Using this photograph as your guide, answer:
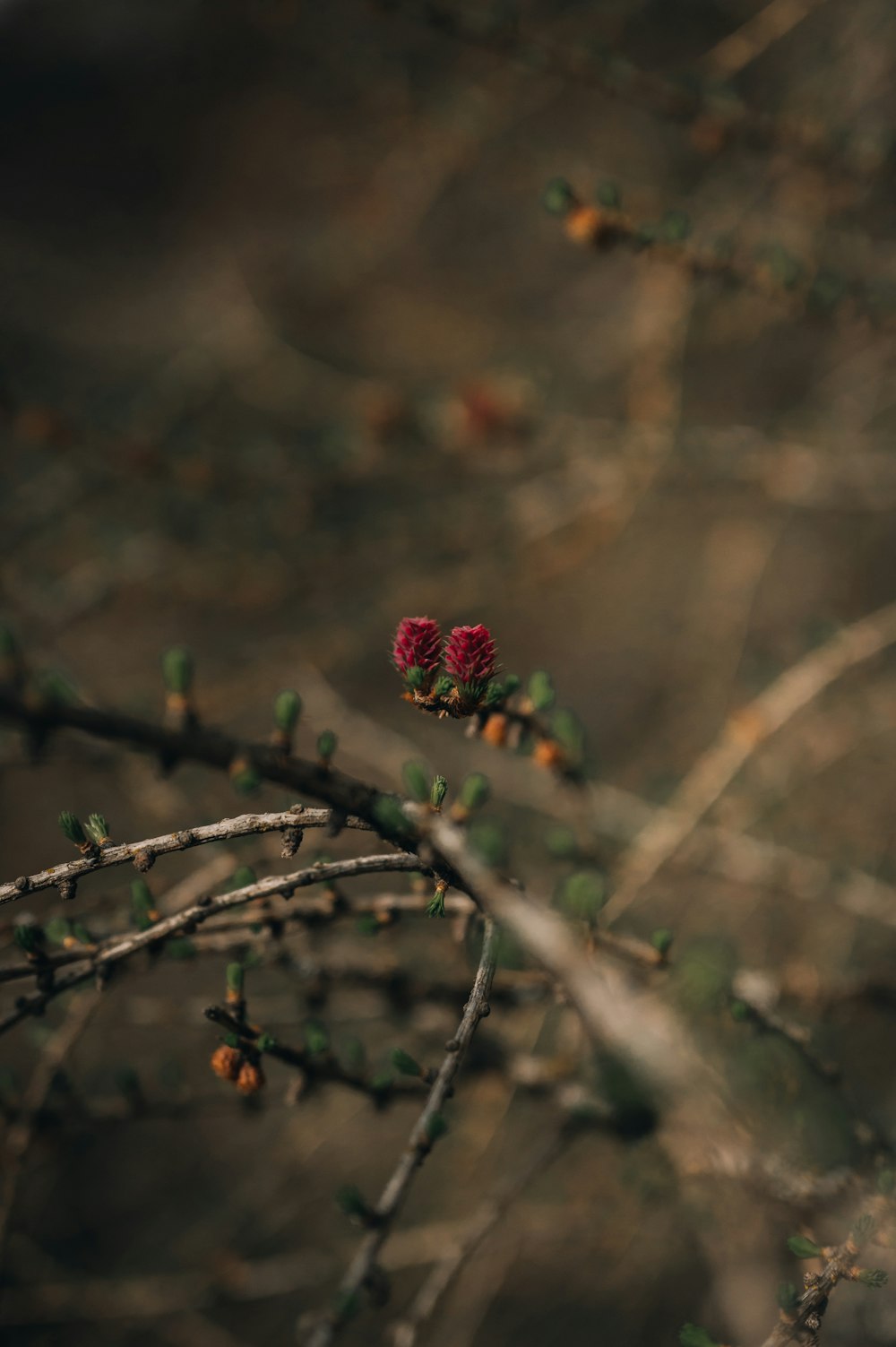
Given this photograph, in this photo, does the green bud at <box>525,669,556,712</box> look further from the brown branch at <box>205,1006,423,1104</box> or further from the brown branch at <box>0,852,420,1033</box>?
the brown branch at <box>205,1006,423,1104</box>

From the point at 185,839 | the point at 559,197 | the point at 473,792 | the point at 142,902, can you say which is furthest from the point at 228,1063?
the point at 559,197

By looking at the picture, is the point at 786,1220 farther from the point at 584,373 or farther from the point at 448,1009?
the point at 584,373

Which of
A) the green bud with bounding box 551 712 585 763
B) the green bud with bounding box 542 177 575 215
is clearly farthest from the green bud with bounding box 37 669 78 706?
the green bud with bounding box 542 177 575 215

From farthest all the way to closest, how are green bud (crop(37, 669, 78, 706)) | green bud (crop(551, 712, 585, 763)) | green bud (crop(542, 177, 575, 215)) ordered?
green bud (crop(542, 177, 575, 215)) < green bud (crop(551, 712, 585, 763)) < green bud (crop(37, 669, 78, 706))

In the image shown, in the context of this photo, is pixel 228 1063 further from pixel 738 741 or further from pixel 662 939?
pixel 738 741

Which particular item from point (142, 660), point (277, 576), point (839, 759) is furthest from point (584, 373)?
point (142, 660)

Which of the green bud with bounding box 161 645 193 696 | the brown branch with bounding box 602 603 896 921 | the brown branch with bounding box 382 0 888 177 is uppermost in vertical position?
the brown branch with bounding box 382 0 888 177
